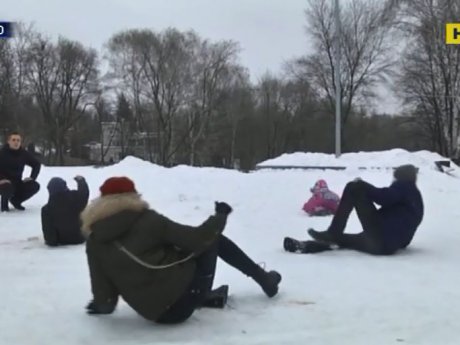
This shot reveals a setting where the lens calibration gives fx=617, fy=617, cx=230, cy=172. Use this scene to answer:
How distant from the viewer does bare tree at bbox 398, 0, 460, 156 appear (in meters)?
33.1

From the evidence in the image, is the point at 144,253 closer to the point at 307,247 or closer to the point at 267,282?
the point at 267,282

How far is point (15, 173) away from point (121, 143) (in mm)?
45794

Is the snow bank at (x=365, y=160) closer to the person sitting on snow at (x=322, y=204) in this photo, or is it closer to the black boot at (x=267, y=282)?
the person sitting on snow at (x=322, y=204)

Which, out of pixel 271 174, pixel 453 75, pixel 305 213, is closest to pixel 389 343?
pixel 305 213

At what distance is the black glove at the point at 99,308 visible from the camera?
379 centimetres

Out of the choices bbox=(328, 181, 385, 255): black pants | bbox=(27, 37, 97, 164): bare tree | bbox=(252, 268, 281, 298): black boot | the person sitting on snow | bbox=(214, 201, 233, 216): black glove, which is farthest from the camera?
bbox=(27, 37, 97, 164): bare tree

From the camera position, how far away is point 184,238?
3551 mm

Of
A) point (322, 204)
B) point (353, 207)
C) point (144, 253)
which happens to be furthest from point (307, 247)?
point (322, 204)

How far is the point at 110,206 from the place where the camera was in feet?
11.5

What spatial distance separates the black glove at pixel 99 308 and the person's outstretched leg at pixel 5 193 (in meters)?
6.18

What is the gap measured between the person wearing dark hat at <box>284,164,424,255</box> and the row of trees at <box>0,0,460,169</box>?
3052cm

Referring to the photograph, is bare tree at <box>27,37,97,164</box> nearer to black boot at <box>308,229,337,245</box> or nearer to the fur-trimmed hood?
black boot at <box>308,229,337,245</box>

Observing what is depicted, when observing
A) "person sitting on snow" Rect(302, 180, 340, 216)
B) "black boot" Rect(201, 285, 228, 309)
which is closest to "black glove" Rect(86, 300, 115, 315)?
"black boot" Rect(201, 285, 228, 309)

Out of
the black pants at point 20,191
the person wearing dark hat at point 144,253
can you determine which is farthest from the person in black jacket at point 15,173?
the person wearing dark hat at point 144,253
